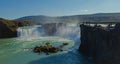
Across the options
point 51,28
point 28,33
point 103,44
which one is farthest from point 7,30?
point 103,44

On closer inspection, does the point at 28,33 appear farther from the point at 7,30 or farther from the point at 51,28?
the point at 51,28

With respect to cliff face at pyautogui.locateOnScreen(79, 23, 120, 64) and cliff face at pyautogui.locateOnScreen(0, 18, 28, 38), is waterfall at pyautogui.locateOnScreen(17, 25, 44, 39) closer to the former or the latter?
cliff face at pyautogui.locateOnScreen(0, 18, 28, 38)

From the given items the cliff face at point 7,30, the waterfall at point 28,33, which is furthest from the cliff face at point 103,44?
the cliff face at point 7,30

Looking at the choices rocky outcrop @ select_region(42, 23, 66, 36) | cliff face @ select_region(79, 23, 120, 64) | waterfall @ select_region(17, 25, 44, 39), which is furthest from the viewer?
rocky outcrop @ select_region(42, 23, 66, 36)

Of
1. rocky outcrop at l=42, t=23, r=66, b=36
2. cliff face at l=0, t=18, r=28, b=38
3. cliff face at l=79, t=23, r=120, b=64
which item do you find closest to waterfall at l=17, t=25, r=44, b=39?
cliff face at l=0, t=18, r=28, b=38

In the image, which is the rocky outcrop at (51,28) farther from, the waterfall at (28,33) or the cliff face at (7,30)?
the cliff face at (7,30)

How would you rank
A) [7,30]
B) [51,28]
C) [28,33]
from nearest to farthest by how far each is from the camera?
[28,33] → [7,30] → [51,28]

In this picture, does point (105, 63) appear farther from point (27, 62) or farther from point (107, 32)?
point (27, 62)

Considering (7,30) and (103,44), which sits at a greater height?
(103,44)

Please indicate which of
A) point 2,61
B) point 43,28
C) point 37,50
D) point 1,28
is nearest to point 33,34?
point 43,28
